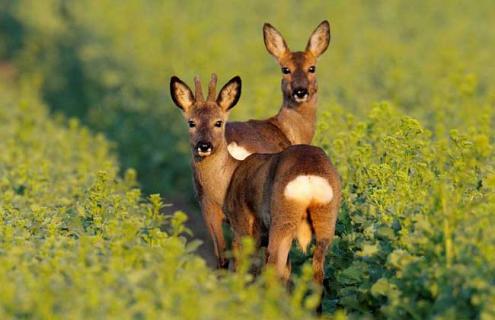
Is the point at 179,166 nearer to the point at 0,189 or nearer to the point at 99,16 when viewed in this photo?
the point at 0,189

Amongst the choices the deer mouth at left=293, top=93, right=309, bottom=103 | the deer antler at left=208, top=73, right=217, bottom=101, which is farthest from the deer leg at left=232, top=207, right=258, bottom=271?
the deer mouth at left=293, top=93, right=309, bottom=103

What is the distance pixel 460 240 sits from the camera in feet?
24.3

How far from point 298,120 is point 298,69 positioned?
1.68 ft

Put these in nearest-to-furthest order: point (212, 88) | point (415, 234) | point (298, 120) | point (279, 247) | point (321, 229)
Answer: point (415, 234) → point (321, 229) → point (279, 247) → point (212, 88) → point (298, 120)

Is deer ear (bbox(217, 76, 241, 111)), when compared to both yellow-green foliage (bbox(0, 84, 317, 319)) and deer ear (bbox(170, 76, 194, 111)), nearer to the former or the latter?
deer ear (bbox(170, 76, 194, 111))

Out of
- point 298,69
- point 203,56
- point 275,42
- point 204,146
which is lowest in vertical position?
point 204,146

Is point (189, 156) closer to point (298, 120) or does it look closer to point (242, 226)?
point (298, 120)

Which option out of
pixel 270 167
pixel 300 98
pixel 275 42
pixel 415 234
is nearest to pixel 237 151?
pixel 300 98

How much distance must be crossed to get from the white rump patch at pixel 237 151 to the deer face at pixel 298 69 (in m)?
1.26

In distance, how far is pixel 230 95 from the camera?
10.6 metres

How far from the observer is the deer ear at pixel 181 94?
10.5 m

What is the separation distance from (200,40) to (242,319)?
681 inches

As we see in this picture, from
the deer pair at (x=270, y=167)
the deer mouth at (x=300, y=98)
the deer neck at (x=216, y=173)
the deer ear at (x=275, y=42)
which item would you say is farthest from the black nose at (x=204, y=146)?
the deer ear at (x=275, y=42)

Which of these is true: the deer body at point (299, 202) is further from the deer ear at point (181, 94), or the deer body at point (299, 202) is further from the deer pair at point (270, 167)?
the deer ear at point (181, 94)
